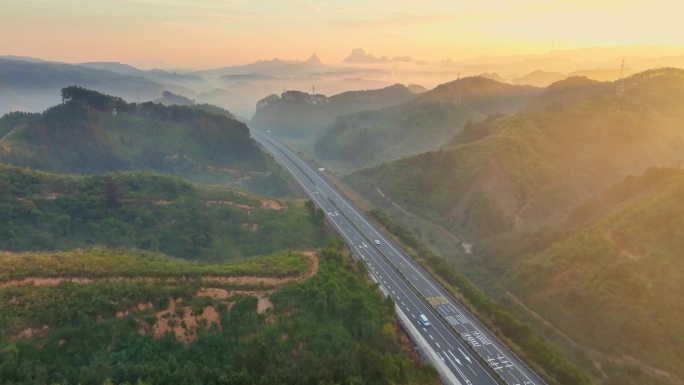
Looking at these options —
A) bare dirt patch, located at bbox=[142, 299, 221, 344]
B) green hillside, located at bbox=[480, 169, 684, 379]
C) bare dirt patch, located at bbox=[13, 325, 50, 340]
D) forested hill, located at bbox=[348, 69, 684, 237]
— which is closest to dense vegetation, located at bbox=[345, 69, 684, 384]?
green hillside, located at bbox=[480, 169, 684, 379]

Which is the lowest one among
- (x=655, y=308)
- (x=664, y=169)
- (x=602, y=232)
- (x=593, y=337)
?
(x=593, y=337)

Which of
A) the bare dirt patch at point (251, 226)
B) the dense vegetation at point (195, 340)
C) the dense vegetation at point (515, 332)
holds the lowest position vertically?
the dense vegetation at point (515, 332)

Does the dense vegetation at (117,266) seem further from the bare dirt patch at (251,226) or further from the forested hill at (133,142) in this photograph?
the forested hill at (133,142)

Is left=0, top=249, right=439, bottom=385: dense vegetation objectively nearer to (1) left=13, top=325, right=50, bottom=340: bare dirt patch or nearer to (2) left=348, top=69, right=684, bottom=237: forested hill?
(1) left=13, top=325, right=50, bottom=340: bare dirt patch

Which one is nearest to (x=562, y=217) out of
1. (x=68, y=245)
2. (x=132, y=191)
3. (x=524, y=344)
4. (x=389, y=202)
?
(x=389, y=202)

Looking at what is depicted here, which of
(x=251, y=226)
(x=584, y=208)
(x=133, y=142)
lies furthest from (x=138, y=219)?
(x=584, y=208)

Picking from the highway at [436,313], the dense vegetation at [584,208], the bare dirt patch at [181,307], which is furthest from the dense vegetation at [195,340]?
the dense vegetation at [584,208]

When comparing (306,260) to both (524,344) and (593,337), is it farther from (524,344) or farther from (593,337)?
(593,337)
